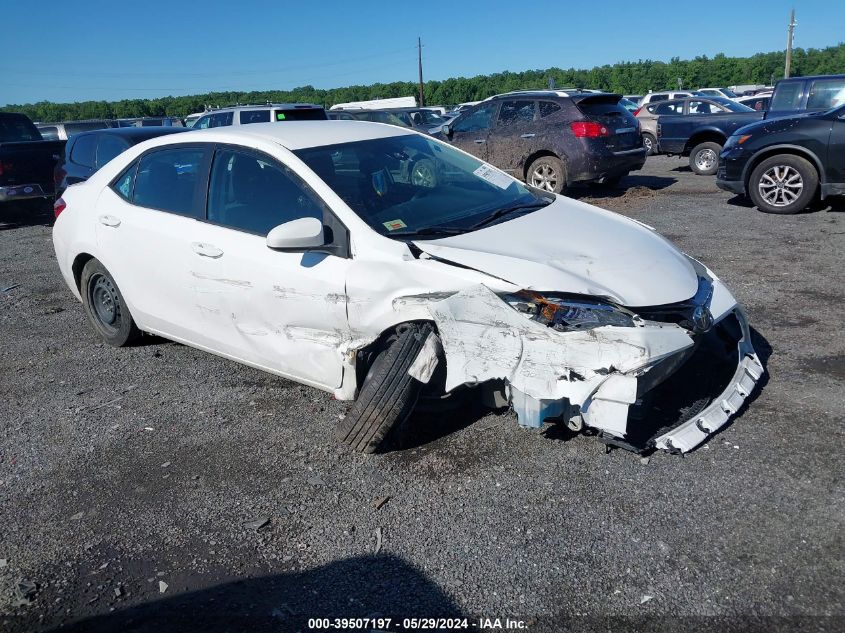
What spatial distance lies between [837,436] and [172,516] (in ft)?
11.1

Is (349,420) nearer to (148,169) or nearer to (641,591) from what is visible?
(641,591)

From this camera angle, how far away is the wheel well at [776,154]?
9.12 m

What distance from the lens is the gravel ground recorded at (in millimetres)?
2705

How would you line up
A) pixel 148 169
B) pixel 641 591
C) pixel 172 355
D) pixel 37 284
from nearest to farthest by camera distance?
pixel 641 591, pixel 148 169, pixel 172 355, pixel 37 284

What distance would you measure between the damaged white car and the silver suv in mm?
8429

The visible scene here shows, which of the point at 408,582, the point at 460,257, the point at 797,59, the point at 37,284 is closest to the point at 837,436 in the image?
the point at 460,257

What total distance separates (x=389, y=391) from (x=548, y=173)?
890 centimetres

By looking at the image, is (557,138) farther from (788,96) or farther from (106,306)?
(106,306)

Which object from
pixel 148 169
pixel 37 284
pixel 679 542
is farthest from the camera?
pixel 37 284

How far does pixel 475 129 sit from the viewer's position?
1255 cm

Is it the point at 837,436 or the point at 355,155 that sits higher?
the point at 355,155

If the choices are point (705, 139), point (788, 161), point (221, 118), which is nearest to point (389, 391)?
point (788, 161)

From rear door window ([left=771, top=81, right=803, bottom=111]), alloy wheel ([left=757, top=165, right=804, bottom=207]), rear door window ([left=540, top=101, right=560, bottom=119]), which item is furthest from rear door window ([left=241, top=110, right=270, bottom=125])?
rear door window ([left=771, top=81, right=803, bottom=111])

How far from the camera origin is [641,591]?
8.82 feet
